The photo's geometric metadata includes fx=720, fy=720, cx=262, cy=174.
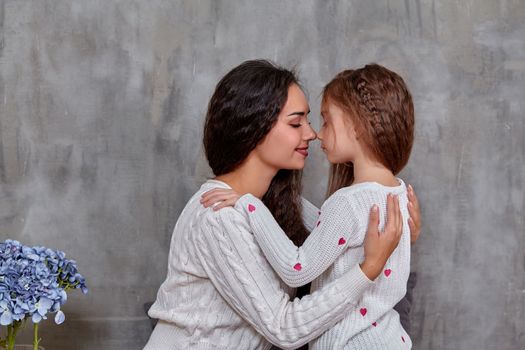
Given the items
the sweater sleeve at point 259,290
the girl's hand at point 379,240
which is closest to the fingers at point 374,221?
the girl's hand at point 379,240

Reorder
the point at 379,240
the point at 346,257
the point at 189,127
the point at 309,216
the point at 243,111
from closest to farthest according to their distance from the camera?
1. the point at 379,240
2. the point at 346,257
3. the point at 243,111
4. the point at 309,216
5. the point at 189,127

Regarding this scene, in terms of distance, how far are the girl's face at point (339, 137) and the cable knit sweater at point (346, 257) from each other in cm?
11

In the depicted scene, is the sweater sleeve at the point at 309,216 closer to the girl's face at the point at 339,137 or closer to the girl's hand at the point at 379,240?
the girl's face at the point at 339,137

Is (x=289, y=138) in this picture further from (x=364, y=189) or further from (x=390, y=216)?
(x=390, y=216)

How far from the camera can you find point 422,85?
111 inches

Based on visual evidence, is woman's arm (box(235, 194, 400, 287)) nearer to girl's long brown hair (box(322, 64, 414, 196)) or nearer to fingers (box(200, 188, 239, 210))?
fingers (box(200, 188, 239, 210))

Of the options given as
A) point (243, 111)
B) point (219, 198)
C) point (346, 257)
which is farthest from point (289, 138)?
point (346, 257)

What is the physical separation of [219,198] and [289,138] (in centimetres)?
26

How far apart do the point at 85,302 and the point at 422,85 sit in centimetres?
157

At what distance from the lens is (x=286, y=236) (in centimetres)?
192

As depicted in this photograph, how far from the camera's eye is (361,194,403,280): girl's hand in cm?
178

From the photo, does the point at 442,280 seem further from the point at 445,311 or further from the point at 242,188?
the point at 242,188

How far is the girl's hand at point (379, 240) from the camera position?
1.78 meters

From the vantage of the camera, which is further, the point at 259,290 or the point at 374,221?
the point at 259,290
